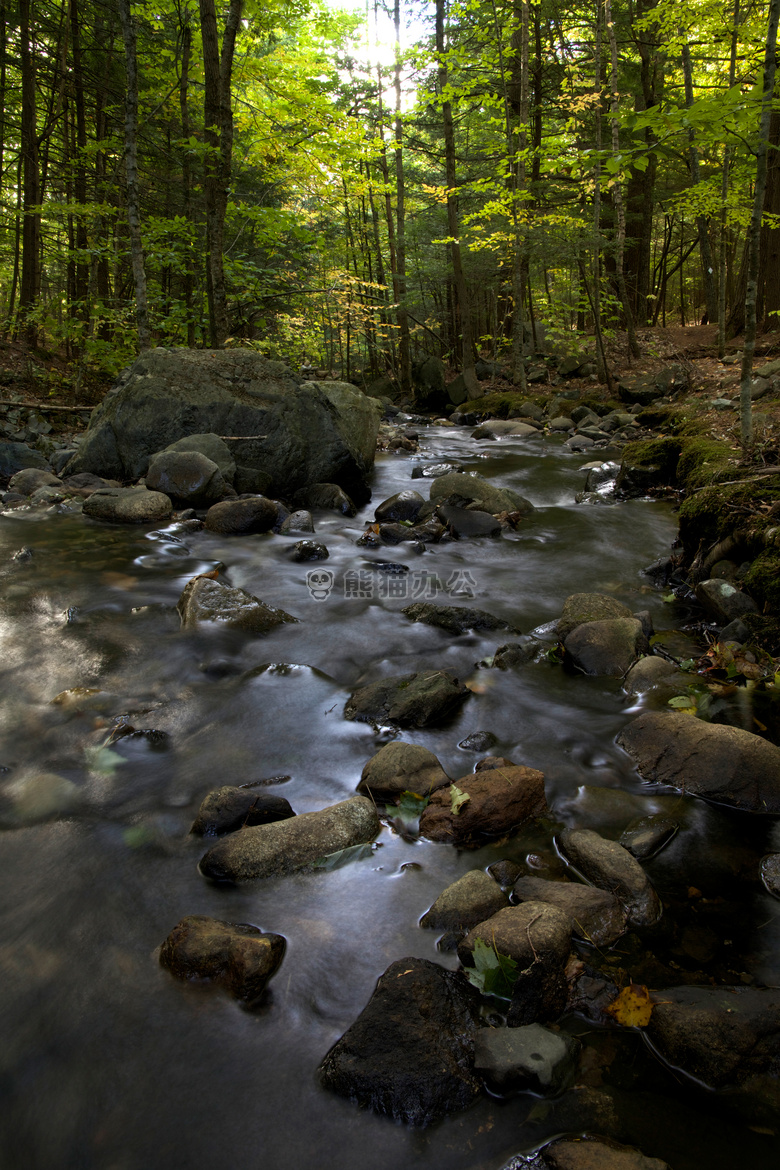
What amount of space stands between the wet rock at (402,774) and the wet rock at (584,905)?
0.75 meters

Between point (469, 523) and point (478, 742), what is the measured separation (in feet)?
15.2

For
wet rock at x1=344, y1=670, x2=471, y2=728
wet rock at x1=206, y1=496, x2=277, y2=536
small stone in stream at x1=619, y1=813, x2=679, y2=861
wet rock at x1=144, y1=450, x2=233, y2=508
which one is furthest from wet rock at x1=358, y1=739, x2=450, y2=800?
wet rock at x1=144, y1=450, x2=233, y2=508

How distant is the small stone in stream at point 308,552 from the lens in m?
7.19

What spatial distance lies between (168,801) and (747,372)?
5.83 meters

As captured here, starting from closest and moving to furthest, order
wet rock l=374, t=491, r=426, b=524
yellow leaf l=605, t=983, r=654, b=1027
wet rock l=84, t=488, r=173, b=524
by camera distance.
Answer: yellow leaf l=605, t=983, r=654, b=1027 → wet rock l=84, t=488, r=173, b=524 → wet rock l=374, t=491, r=426, b=524

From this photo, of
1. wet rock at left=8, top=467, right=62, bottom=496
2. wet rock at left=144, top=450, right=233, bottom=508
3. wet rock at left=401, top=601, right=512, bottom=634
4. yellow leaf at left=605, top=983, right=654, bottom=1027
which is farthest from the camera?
wet rock at left=8, top=467, right=62, bottom=496

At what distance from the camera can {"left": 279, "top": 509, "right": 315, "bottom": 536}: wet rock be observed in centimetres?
812

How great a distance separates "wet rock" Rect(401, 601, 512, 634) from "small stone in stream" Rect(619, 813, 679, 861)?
2.40 meters

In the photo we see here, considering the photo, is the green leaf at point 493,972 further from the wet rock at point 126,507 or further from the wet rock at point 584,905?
the wet rock at point 126,507

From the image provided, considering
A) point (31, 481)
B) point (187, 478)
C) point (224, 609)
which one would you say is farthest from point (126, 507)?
point (224, 609)

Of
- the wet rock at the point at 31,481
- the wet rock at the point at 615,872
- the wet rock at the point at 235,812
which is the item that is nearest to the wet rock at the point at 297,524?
the wet rock at the point at 31,481

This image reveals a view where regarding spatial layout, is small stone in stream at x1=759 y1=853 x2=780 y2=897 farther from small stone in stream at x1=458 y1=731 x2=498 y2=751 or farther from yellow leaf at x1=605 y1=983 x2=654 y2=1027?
small stone in stream at x1=458 y1=731 x2=498 y2=751

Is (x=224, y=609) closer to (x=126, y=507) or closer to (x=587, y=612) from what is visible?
(x=587, y=612)

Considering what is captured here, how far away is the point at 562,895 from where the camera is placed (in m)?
2.52
